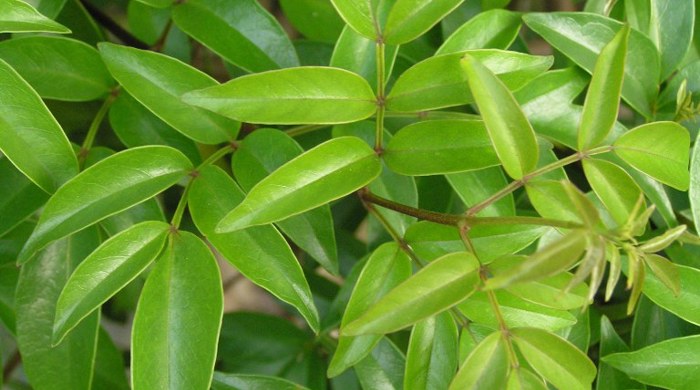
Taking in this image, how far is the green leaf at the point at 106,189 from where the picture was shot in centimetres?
53

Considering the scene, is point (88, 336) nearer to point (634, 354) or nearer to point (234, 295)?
point (634, 354)

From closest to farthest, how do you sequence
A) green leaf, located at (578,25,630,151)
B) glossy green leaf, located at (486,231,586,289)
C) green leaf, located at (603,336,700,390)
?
1. glossy green leaf, located at (486,231,586,289)
2. green leaf, located at (578,25,630,151)
3. green leaf, located at (603,336,700,390)

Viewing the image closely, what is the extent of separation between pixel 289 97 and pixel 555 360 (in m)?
0.26

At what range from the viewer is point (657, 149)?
56 cm

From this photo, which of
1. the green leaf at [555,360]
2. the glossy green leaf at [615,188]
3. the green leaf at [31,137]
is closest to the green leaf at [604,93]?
the glossy green leaf at [615,188]

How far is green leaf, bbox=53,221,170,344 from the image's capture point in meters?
0.53

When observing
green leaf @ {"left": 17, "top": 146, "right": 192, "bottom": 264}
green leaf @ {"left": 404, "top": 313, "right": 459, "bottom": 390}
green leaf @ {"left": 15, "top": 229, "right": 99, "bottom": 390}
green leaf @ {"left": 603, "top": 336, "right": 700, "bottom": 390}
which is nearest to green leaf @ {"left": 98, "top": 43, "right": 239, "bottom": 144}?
green leaf @ {"left": 17, "top": 146, "right": 192, "bottom": 264}

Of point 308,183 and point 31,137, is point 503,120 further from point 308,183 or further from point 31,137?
point 31,137

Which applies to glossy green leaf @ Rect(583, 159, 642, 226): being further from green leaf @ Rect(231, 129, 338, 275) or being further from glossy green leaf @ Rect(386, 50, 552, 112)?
green leaf @ Rect(231, 129, 338, 275)

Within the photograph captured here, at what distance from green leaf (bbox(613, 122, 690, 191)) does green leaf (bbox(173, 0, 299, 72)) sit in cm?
30

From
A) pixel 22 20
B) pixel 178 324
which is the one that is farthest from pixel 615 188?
pixel 22 20

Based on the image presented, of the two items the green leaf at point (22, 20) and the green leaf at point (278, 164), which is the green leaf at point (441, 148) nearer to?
the green leaf at point (278, 164)

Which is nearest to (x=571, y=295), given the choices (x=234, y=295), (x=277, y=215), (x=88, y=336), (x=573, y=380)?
(x=573, y=380)

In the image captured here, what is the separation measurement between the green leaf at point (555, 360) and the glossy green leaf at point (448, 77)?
0.59 ft
